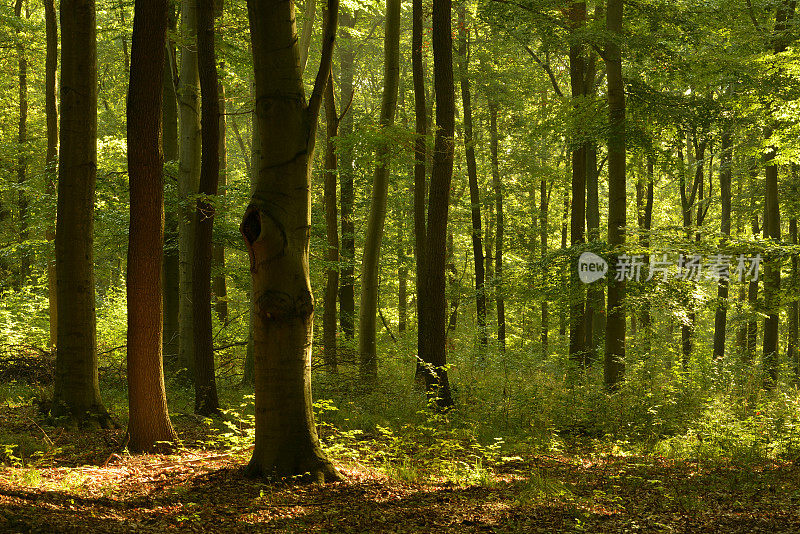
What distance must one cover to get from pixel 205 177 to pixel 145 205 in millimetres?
2504

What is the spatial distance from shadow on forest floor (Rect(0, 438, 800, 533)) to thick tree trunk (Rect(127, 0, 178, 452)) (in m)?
1.04

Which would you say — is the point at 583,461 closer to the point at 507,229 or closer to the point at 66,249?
the point at 66,249

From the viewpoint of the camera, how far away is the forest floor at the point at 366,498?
4.84m

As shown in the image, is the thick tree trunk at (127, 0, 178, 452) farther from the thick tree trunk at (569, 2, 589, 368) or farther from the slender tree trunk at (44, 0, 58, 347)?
the thick tree trunk at (569, 2, 589, 368)

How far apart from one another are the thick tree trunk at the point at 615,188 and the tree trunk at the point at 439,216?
322cm

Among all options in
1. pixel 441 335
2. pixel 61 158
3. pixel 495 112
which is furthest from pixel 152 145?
pixel 495 112

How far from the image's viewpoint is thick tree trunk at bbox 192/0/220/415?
9.05 meters

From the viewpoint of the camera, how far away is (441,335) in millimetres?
11188

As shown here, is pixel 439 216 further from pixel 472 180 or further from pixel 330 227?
pixel 472 180

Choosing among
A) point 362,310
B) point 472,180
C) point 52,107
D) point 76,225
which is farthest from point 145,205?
point 472,180

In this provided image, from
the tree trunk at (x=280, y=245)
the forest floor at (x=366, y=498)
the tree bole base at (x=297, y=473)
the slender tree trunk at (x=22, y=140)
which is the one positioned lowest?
the forest floor at (x=366, y=498)

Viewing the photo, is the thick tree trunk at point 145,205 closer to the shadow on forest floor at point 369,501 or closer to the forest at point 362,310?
the forest at point 362,310

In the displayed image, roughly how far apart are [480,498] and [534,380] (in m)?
9.53

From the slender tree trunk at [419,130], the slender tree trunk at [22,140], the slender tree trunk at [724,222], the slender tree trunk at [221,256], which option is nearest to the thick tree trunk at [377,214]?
the slender tree trunk at [419,130]
